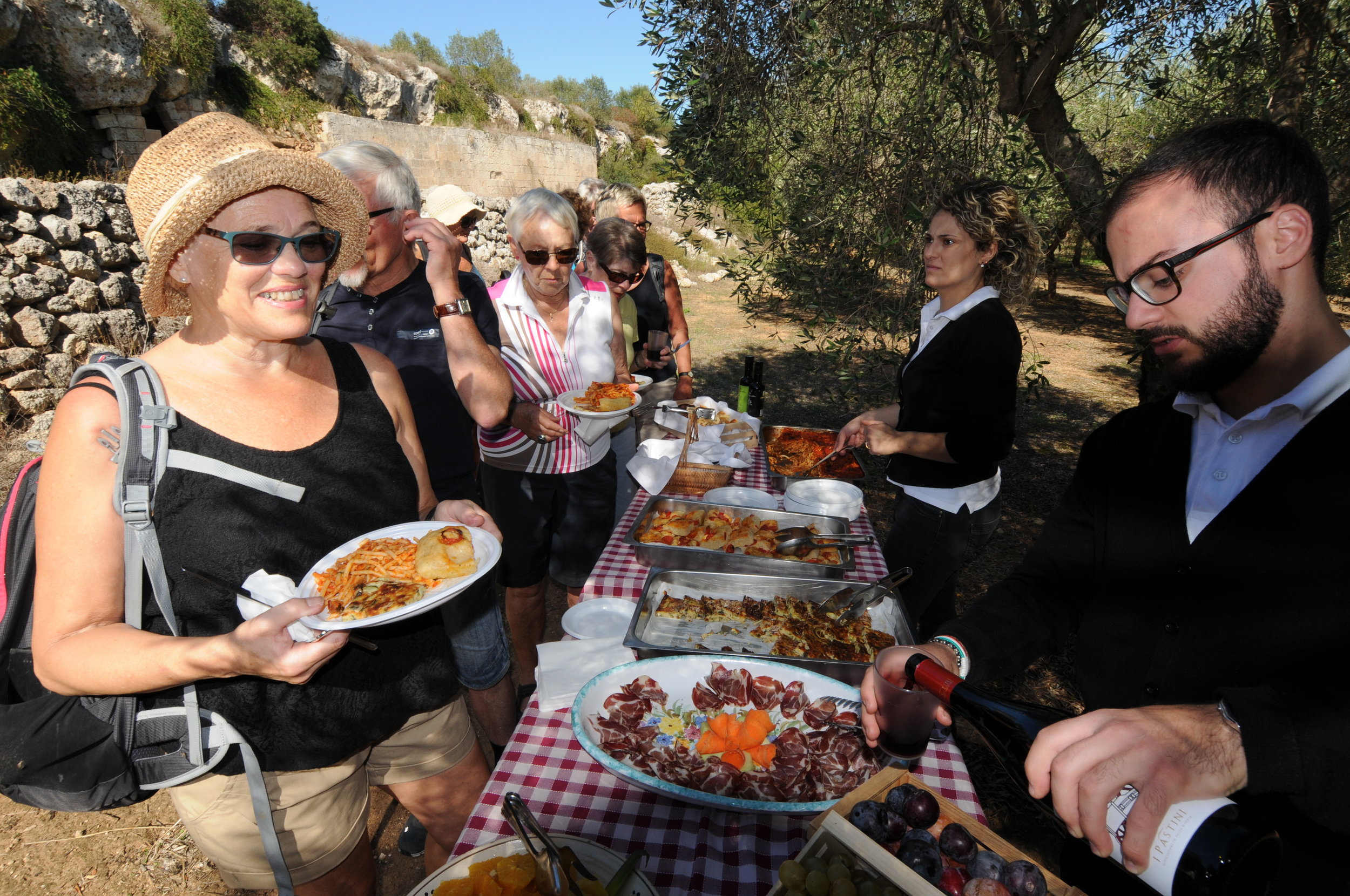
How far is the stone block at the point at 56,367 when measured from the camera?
692cm

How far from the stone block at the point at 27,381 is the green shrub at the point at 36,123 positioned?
6.33m

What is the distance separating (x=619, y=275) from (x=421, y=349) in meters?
1.76

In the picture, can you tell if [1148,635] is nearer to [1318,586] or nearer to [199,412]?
[1318,586]

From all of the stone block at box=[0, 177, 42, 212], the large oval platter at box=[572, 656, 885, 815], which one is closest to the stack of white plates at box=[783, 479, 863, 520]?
the large oval platter at box=[572, 656, 885, 815]

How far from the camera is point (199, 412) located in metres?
1.59

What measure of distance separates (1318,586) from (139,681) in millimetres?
2581

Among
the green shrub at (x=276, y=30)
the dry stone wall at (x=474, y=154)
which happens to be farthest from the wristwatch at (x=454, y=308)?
the green shrub at (x=276, y=30)

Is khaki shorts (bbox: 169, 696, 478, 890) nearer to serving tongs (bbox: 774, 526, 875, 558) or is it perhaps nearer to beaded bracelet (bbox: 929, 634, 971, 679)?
serving tongs (bbox: 774, 526, 875, 558)

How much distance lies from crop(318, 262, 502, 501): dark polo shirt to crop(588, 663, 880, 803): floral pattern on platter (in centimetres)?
168

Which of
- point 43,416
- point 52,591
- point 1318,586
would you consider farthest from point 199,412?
point 43,416

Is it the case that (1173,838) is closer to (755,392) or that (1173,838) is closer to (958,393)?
(958,393)

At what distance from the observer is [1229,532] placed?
1457 millimetres

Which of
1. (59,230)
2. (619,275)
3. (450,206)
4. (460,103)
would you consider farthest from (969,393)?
(460,103)

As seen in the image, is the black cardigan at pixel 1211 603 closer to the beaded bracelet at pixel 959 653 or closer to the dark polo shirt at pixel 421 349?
the beaded bracelet at pixel 959 653
